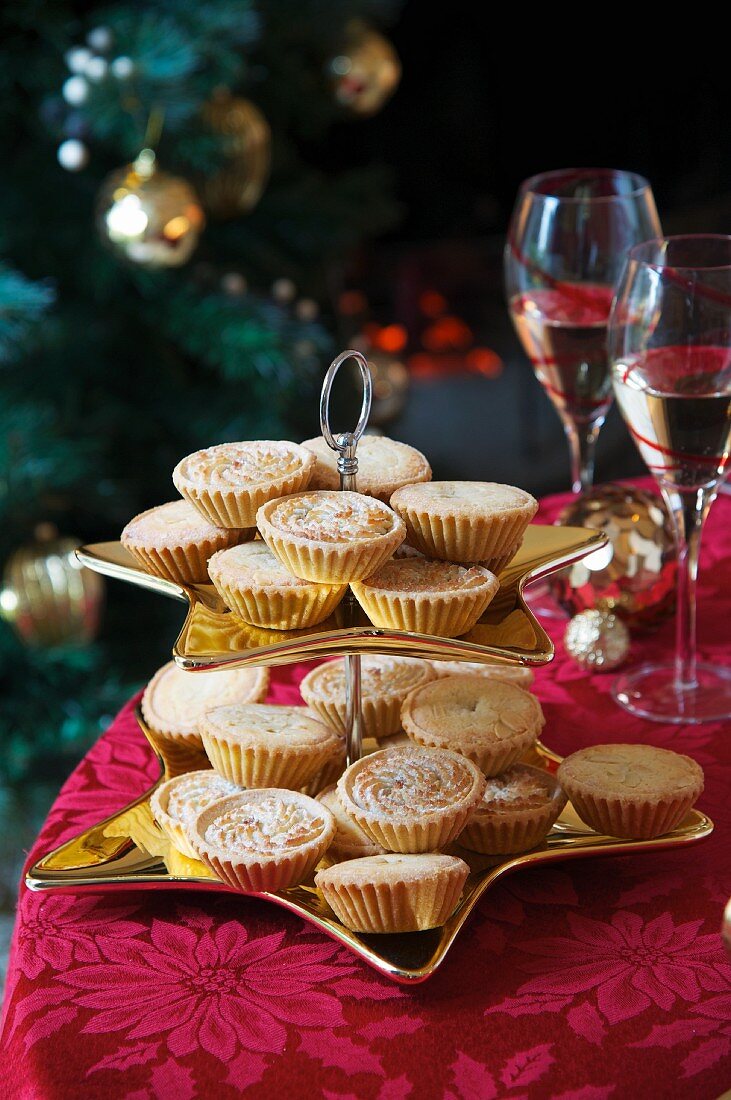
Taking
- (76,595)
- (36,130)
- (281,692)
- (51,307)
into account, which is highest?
(36,130)

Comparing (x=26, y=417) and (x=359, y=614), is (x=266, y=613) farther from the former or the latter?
(x=26, y=417)

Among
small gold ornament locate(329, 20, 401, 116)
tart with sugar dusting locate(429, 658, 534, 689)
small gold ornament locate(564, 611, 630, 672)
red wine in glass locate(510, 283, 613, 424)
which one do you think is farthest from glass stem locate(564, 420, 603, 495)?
small gold ornament locate(329, 20, 401, 116)

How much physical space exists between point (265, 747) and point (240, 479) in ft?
0.55

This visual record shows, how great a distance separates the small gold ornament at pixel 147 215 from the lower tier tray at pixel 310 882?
3.84 feet

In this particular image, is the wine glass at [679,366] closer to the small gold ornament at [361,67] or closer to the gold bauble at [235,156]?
the gold bauble at [235,156]

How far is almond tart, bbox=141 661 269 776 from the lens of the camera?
836mm

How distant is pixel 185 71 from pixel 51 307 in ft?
1.67

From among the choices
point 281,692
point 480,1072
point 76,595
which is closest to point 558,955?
point 480,1072

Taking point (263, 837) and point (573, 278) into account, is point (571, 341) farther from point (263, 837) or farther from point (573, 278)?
point (263, 837)

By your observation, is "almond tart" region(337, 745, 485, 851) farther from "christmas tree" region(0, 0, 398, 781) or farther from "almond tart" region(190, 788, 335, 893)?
"christmas tree" region(0, 0, 398, 781)

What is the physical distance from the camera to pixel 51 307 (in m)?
2.04

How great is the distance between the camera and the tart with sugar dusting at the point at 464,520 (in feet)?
2.37

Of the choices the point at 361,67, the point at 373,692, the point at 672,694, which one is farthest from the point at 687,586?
the point at 361,67

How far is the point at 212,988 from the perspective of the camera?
65 centimetres
